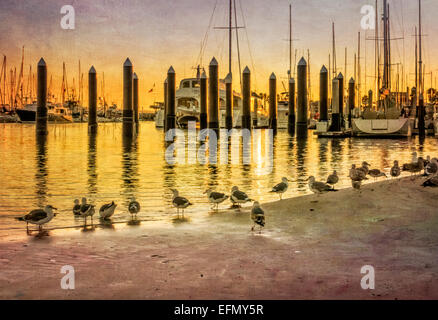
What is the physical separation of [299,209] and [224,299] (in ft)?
13.6

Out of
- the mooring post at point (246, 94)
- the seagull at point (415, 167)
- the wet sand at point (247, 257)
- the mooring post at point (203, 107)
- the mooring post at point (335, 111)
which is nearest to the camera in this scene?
the wet sand at point (247, 257)

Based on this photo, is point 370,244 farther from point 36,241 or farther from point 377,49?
point 377,49

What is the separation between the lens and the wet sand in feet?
14.5

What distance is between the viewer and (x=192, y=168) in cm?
1738

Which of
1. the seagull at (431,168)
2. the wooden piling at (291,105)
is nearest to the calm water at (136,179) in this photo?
the seagull at (431,168)

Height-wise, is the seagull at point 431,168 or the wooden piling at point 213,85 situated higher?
the wooden piling at point 213,85

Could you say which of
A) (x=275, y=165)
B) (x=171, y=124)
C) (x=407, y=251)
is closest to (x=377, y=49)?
(x=171, y=124)

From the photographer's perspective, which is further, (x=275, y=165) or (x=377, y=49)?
(x=377, y=49)

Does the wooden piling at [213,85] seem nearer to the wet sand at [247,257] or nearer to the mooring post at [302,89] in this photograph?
the mooring post at [302,89]

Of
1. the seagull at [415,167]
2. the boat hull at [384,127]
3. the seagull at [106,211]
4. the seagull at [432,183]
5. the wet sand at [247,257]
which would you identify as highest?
the boat hull at [384,127]

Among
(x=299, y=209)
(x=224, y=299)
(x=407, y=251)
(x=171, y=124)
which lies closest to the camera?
(x=224, y=299)

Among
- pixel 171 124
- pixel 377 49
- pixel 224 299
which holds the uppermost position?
pixel 377 49

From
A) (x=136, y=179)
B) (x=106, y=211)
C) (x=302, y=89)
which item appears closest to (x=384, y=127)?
(x=302, y=89)

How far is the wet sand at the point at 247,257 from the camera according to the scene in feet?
14.5
